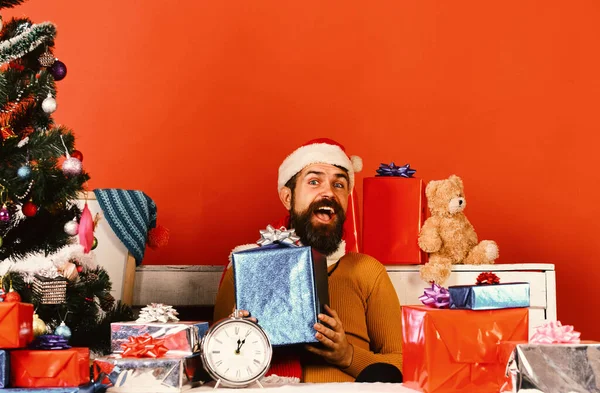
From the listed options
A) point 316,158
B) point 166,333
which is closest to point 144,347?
point 166,333

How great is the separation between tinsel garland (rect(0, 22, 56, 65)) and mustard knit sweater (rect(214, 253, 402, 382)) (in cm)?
90

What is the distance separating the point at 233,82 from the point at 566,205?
1.27 meters

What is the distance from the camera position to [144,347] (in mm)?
1541

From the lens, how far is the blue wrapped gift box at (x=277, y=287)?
178 cm

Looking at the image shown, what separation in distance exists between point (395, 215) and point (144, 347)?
1151mm

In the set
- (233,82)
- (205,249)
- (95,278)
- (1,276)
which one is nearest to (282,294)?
(95,278)

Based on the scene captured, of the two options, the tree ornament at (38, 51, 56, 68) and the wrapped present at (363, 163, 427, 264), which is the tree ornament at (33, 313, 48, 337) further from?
the wrapped present at (363, 163, 427, 264)

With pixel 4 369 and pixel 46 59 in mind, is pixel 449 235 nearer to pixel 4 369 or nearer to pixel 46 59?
pixel 46 59

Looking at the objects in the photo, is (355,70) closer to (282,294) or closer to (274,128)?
(274,128)

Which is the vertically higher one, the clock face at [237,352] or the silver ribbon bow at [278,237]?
the silver ribbon bow at [278,237]

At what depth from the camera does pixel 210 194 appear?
279 centimetres

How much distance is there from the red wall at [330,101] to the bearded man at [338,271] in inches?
14.0

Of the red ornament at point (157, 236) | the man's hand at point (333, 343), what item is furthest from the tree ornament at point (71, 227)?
the red ornament at point (157, 236)

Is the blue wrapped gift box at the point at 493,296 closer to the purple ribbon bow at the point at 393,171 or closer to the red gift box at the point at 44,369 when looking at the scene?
the red gift box at the point at 44,369
